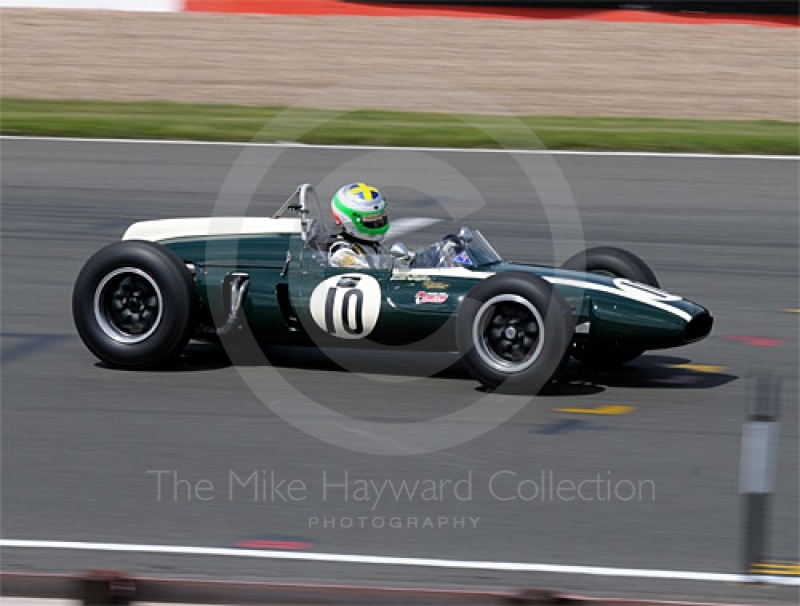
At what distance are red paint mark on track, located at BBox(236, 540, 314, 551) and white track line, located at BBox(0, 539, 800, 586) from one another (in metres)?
0.05

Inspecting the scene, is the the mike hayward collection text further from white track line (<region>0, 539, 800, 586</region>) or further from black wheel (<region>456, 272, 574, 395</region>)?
black wheel (<region>456, 272, 574, 395</region>)

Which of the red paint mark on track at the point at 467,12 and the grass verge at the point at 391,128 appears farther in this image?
the red paint mark on track at the point at 467,12

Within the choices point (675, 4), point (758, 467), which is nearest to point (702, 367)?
point (758, 467)

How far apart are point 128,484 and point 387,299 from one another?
207 cm

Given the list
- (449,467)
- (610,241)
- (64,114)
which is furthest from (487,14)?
(449,467)

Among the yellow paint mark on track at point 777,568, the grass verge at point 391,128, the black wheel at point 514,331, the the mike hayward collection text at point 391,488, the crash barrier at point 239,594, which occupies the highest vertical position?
the grass verge at point 391,128

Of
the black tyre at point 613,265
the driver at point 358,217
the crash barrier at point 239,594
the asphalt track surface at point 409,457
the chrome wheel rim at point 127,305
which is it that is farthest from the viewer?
the black tyre at point 613,265

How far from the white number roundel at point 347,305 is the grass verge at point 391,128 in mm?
8222

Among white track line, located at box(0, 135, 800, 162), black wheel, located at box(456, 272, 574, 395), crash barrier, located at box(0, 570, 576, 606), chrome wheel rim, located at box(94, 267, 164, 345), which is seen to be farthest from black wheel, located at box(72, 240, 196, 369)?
white track line, located at box(0, 135, 800, 162)

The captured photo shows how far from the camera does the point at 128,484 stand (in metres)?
6.64

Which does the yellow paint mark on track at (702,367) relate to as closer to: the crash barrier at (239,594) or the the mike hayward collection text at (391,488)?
the the mike hayward collection text at (391,488)

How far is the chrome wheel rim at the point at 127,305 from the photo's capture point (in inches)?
326

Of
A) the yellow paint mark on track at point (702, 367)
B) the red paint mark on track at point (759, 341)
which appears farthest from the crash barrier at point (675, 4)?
the yellow paint mark on track at point (702, 367)

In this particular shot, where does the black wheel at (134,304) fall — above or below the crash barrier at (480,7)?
below
